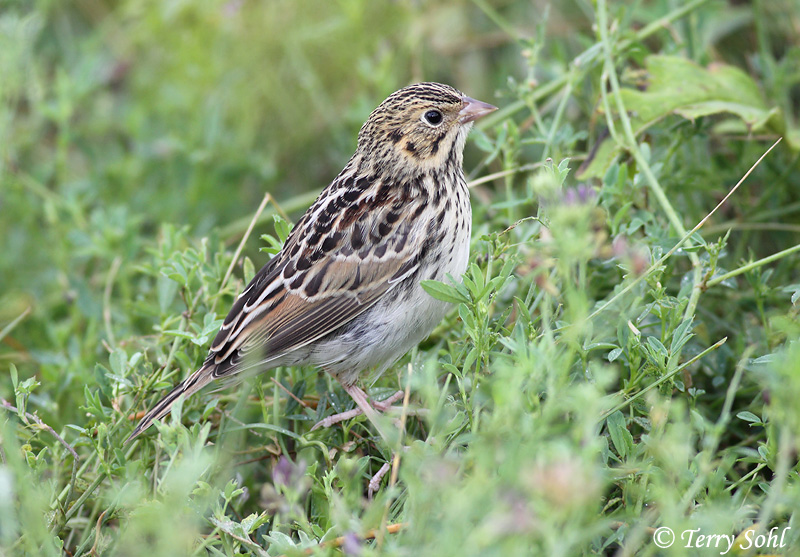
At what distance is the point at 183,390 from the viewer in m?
3.13

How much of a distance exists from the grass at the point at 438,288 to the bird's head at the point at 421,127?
Result: 168 millimetres

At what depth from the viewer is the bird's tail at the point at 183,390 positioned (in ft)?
10.00

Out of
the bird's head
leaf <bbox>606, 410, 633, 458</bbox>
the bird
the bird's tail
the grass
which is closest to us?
the grass

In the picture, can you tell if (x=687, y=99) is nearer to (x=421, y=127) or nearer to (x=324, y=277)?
(x=421, y=127)

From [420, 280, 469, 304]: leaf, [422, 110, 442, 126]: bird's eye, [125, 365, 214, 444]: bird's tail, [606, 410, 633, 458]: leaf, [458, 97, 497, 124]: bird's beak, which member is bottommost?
[606, 410, 633, 458]: leaf

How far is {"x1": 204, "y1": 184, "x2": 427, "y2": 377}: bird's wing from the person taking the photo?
129 inches

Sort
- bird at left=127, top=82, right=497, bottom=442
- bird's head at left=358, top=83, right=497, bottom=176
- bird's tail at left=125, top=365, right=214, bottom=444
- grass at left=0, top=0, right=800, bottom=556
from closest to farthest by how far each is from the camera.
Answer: grass at left=0, top=0, right=800, bottom=556
bird's tail at left=125, top=365, right=214, bottom=444
bird at left=127, top=82, right=497, bottom=442
bird's head at left=358, top=83, right=497, bottom=176

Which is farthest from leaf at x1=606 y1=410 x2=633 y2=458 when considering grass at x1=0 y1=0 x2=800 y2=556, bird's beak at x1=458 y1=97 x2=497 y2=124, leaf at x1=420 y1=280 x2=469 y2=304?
bird's beak at x1=458 y1=97 x2=497 y2=124

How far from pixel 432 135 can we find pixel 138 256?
210cm

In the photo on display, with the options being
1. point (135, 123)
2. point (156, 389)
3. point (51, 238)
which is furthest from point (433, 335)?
point (135, 123)

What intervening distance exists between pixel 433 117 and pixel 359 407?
4.27 ft

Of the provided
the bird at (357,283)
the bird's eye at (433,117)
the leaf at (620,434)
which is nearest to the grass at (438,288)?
the leaf at (620,434)

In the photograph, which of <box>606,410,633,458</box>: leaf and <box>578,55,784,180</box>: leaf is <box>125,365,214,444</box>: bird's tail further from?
<box>578,55,784,180</box>: leaf

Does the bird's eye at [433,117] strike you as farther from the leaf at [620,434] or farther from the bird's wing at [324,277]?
the leaf at [620,434]
